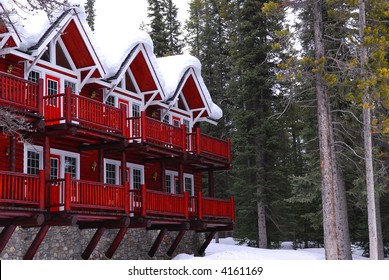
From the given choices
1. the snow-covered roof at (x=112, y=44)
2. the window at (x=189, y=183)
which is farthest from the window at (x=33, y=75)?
the window at (x=189, y=183)

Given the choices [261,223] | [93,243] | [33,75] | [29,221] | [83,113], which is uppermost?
[33,75]

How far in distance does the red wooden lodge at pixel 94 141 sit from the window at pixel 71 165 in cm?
4

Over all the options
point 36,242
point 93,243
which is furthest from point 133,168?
point 36,242

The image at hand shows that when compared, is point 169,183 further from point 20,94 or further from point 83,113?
point 20,94

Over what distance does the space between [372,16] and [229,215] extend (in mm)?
11686

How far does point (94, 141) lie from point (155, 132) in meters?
3.03

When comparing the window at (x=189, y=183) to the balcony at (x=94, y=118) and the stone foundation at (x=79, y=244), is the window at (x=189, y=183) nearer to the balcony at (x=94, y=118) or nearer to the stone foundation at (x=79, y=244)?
the stone foundation at (x=79, y=244)

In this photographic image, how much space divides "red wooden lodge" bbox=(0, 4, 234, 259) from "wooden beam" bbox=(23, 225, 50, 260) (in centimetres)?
4

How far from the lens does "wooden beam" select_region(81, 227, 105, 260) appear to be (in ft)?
77.7

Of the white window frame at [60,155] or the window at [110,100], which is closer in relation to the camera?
the white window frame at [60,155]

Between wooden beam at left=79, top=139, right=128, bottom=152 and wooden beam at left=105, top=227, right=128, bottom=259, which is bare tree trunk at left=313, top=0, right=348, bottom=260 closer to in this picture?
wooden beam at left=79, top=139, right=128, bottom=152

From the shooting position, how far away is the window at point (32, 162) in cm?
2264

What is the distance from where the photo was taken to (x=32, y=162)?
22781 mm

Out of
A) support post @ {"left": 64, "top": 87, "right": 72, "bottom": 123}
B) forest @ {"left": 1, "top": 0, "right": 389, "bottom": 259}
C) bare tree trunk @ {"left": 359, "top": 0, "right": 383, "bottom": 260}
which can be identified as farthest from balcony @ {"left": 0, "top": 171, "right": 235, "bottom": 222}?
bare tree trunk @ {"left": 359, "top": 0, "right": 383, "bottom": 260}
